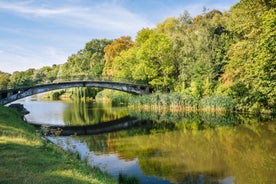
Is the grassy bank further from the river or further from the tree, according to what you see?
the tree

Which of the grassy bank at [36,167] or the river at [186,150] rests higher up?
the grassy bank at [36,167]

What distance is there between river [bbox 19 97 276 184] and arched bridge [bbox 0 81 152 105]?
55.0 feet

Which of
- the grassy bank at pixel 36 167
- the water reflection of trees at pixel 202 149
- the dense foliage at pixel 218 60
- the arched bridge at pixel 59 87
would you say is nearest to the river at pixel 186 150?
the water reflection of trees at pixel 202 149

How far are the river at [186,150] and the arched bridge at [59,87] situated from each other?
55.0 ft

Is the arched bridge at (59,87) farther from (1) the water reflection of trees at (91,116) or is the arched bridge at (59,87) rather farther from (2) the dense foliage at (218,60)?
(1) the water reflection of trees at (91,116)

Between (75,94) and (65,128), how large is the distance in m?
51.1

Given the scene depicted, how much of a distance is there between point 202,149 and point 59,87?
31.5m

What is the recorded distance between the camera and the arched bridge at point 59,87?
128 ft

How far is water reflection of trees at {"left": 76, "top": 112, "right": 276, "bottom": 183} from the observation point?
1284 cm

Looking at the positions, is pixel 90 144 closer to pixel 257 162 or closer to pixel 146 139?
pixel 146 139

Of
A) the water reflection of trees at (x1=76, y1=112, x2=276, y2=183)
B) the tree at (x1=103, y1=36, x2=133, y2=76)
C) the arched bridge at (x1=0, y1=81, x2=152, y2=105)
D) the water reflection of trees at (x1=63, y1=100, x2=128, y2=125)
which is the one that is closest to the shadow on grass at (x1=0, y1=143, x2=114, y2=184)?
the water reflection of trees at (x1=76, y1=112, x2=276, y2=183)

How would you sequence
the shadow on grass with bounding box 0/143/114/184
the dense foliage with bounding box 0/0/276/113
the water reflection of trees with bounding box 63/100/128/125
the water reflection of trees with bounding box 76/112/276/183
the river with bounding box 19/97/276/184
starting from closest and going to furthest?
the shadow on grass with bounding box 0/143/114/184 < the river with bounding box 19/97/276/184 < the water reflection of trees with bounding box 76/112/276/183 < the dense foliage with bounding box 0/0/276/113 < the water reflection of trees with bounding box 63/100/128/125

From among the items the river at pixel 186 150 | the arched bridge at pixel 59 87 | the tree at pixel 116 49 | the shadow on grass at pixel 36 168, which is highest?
the tree at pixel 116 49

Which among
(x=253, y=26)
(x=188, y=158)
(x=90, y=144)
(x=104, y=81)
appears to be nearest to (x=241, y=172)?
(x=188, y=158)
